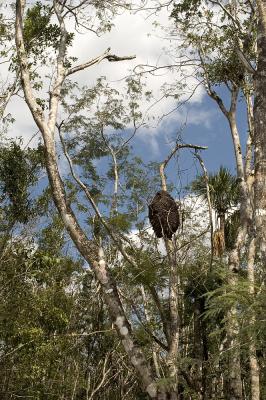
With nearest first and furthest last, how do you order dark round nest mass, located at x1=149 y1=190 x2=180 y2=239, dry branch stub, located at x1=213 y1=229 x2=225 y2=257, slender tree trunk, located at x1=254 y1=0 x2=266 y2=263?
slender tree trunk, located at x1=254 y1=0 x2=266 y2=263 → dark round nest mass, located at x1=149 y1=190 x2=180 y2=239 → dry branch stub, located at x1=213 y1=229 x2=225 y2=257

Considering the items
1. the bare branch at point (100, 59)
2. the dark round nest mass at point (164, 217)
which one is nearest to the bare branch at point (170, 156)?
the dark round nest mass at point (164, 217)

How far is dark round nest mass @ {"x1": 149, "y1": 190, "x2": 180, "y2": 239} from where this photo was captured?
476 centimetres

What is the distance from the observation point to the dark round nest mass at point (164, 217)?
15.6ft

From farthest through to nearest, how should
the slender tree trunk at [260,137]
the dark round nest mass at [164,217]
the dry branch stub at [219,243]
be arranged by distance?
the dry branch stub at [219,243], the dark round nest mass at [164,217], the slender tree trunk at [260,137]

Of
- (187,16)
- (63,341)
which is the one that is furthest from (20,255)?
(187,16)

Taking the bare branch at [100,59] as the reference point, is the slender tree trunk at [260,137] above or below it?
below

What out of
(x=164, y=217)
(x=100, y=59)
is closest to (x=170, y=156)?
(x=164, y=217)

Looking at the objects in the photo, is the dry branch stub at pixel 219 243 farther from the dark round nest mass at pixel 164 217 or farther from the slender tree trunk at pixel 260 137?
the slender tree trunk at pixel 260 137

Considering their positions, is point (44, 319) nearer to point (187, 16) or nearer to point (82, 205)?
point (82, 205)

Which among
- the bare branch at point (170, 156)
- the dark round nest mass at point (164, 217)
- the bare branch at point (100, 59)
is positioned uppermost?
the bare branch at point (100, 59)

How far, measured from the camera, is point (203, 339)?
25.0 feet

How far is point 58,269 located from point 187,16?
7162 mm

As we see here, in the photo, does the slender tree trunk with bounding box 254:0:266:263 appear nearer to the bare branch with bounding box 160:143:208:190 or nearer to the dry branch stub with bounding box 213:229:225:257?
the bare branch with bounding box 160:143:208:190

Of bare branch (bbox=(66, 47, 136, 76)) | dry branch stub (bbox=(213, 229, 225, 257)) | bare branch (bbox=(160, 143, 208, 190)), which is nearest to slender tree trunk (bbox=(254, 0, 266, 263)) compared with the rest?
bare branch (bbox=(160, 143, 208, 190))
